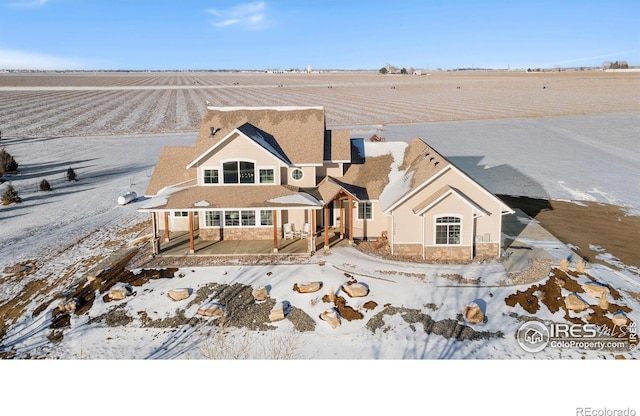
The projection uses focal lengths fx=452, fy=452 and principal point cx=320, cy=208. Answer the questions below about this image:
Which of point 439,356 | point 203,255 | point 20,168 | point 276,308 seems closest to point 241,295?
point 276,308

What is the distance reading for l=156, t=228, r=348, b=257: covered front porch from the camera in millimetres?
22578

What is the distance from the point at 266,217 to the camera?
24500 mm

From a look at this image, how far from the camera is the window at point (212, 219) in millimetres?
24578

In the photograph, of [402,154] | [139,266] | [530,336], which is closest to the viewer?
[530,336]

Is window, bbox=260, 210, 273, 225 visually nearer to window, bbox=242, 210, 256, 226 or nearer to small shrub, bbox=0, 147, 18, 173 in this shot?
window, bbox=242, 210, 256, 226

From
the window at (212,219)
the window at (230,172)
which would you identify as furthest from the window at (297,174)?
the window at (212,219)

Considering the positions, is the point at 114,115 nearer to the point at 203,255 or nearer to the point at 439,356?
the point at 203,255

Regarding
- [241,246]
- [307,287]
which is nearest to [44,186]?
[241,246]

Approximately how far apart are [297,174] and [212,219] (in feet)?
17.3

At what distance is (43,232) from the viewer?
90.7 ft

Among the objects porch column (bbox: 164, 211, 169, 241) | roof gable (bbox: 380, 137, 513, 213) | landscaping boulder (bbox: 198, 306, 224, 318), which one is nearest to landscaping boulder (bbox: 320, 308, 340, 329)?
landscaping boulder (bbox: 198, 306, 224, 318)

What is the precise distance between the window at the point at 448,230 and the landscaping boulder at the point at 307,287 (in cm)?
678
